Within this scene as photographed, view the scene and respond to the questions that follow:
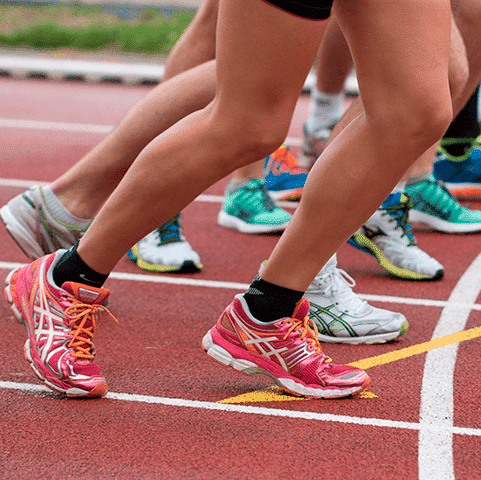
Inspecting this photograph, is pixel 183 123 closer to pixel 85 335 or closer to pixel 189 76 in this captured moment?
pixel 85 335

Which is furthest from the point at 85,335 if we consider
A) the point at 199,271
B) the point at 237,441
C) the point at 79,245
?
the point at 199,271

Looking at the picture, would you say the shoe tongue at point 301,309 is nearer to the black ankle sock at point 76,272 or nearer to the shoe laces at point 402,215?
the black ankle sock at point 76,272

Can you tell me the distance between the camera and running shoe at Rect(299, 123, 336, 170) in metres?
4.99

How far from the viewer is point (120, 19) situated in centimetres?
1998

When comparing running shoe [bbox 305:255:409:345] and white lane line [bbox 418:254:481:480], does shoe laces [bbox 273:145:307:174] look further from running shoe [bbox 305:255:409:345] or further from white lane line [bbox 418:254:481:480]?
running shoe [bbox 305:255:409:345]

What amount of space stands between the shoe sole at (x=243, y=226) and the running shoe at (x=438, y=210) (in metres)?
0.68

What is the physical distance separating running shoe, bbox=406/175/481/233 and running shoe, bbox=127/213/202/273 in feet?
4.14

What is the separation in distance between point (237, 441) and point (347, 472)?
0.28 m

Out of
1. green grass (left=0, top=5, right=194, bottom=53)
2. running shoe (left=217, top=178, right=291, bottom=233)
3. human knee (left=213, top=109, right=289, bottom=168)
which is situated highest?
human knee (left=213, top=109, right=289, bottom=168)

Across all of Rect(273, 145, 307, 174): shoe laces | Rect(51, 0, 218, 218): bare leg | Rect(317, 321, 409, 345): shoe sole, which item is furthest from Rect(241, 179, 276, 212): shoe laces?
Rect(317, 321, 409, 345): shoe sole

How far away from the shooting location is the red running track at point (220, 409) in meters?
1.79

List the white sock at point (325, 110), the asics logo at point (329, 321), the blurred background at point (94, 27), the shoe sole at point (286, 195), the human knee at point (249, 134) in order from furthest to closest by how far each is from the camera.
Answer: the blurred background at point (94, 27) → the white sock at point (325, 110) → the shoe sole at point (286, 195) → the asics logo at point (329, 321) → the human knee at point (249, 134)

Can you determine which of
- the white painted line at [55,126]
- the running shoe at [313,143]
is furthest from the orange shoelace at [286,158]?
the white painted line at [55,126]

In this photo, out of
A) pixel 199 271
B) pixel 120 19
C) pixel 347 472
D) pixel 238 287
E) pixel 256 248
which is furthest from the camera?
pixel 120 19
